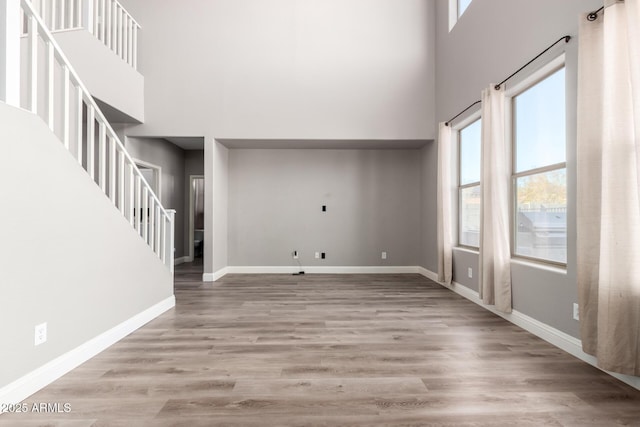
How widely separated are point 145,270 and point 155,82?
350 cm

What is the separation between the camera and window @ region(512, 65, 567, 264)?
117 inches

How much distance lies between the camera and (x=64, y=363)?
229 centimetres

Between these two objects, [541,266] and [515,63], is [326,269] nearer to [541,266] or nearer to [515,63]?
[541,266]

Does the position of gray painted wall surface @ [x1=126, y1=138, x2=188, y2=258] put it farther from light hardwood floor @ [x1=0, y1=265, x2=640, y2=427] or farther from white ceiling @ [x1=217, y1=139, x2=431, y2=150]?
light hardwood floor @ [x1=0, y1=265, x2=640, y2=427]

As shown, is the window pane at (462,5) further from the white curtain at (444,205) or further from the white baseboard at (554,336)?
the white baseboard at (554,336)

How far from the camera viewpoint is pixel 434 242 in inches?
226

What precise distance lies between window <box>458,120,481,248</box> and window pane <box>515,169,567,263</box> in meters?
1.00

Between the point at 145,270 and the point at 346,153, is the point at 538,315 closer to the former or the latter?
the point at 145,270

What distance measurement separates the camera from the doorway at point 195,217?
811cm

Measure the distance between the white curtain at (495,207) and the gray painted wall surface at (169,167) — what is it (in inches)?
210

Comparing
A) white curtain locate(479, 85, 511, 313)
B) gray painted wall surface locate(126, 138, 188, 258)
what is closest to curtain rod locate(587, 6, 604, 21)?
white curtain locate(479, 85, 511, 313)

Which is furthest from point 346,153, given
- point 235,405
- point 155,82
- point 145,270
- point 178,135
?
point 235,405

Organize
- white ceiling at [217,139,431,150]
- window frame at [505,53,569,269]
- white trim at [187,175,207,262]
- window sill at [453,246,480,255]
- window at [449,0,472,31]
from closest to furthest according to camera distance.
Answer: window frame at [505,53,569,269], window sill at [453,246,480,255], window at [449,0,472,31], white ceiling at [217,139,431,150], white trim at [187,175,207,262]

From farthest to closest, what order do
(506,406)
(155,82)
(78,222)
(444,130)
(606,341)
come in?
(155,82)
(444,130)
(78,222)
(606,341)
(506,406)
